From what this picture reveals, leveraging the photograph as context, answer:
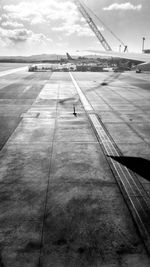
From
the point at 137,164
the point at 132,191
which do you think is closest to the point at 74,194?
the point at 132,191

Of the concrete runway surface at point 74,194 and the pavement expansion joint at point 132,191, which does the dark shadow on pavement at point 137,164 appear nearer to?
the concrete runway surface at point 74,194

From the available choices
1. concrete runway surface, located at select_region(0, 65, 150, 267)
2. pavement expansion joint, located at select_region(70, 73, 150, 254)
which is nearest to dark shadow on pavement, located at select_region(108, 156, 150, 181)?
concrete runway surface, located at select_region(0, 65, 150, 267)

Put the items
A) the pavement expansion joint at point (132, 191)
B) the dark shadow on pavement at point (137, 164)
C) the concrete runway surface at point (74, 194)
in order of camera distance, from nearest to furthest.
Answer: the concrete runway surface at point (74, 194) → the pavement expansion joint at point (132, 191) → the dark shadow on pavement at point (137, 164)

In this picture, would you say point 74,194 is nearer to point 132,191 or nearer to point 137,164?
point 132,191

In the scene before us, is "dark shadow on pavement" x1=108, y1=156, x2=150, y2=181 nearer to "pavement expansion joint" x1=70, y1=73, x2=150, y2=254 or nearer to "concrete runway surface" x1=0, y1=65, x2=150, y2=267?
"concrete runway surface" x1=0, y1=65, x2=150, y2=267

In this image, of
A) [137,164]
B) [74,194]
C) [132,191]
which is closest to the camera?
[74,194]

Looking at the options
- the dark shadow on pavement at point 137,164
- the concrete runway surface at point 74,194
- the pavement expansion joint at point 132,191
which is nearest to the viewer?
the concrete runway surface at point 74,194

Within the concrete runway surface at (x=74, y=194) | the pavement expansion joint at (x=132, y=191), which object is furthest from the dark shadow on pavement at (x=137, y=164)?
the pavement expansion joint at (x=132, y=191)

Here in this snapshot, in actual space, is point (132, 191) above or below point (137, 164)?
below
